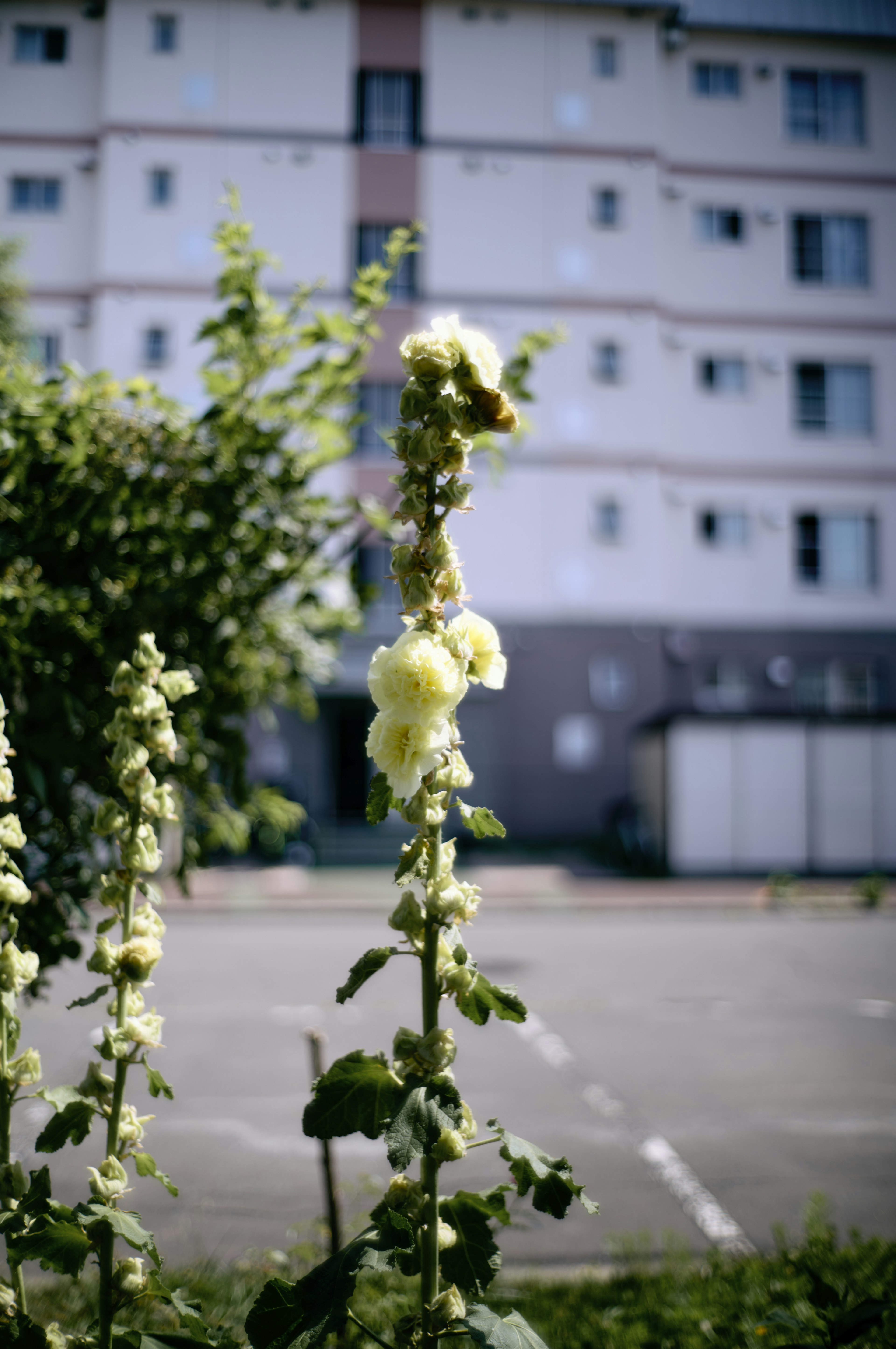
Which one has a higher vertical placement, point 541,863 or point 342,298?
point 342,298

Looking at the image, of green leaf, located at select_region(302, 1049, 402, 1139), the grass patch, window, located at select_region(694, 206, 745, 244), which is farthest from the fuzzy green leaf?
window, located at select_region(694, 206, 745, 244)

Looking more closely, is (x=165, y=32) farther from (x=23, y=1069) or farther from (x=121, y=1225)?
(x=121, y=1225)

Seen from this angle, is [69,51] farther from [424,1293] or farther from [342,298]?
[424,1293]

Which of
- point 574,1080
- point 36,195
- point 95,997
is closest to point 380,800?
point 95,997

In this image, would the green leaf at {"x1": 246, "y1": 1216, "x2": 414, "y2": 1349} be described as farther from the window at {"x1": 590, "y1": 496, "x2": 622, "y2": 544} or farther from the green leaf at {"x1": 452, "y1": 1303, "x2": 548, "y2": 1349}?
the window at {"x1": 590, "y1": 496, "x2": 622, "y2": 544}

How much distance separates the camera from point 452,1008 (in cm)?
800

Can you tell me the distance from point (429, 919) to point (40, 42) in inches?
1119

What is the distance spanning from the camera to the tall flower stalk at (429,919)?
1.36m

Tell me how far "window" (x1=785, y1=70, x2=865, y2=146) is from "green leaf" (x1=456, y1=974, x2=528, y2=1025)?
2880 centimetres

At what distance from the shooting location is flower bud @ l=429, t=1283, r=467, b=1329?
4.70 feet

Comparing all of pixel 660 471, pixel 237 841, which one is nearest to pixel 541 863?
pixel 660 471

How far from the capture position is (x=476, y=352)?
142 cm

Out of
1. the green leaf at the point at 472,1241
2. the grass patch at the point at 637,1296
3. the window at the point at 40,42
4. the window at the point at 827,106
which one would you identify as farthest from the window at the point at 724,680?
the green leaf at the point at 472,1241

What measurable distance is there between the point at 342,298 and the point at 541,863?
13204 mm
